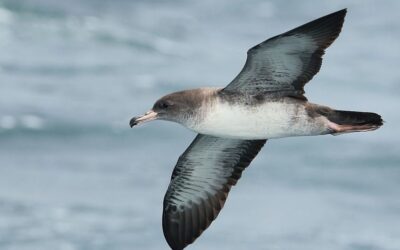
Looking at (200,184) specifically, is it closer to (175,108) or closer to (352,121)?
(175,108)

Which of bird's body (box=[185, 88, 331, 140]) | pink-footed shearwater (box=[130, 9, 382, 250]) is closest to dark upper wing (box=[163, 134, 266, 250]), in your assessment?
Result: pink-footed shearwater (box=[130, 9, 382, 250])

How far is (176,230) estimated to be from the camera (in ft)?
53.1

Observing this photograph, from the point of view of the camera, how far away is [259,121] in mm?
14070

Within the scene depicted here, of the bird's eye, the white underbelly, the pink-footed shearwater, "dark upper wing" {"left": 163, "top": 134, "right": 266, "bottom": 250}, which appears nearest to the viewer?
the pink-footed shearwater

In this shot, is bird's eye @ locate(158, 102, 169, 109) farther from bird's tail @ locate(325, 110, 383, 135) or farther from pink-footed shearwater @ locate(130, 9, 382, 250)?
A: bird's tail @ locate(325, 110, 383, 135)

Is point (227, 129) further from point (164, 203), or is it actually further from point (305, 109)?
point (164, 203)

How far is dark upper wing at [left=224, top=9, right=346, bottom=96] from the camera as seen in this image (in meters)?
13.7

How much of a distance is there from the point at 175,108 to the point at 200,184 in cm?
211

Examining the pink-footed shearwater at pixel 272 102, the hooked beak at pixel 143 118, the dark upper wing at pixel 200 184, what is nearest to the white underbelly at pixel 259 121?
the pink-footed shearwater at pixel 272 102

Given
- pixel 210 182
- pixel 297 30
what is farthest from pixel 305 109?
pixel 210 182

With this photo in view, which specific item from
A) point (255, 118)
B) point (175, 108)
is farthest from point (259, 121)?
point (175, 108)

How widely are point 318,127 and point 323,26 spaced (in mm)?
1532

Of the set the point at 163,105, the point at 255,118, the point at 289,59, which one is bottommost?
the point at 255,118

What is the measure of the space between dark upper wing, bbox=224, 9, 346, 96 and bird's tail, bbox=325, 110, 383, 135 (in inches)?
24.9
